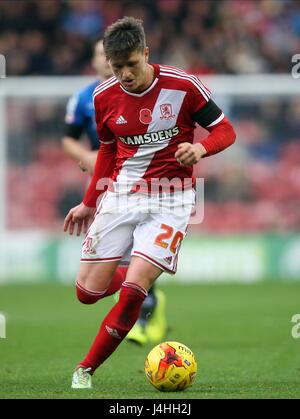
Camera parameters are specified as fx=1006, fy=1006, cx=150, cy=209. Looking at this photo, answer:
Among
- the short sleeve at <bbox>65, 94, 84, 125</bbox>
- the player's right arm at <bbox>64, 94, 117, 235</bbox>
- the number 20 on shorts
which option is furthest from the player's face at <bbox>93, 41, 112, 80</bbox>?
the number 20 on shorts

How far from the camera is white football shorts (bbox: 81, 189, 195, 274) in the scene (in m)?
6.37

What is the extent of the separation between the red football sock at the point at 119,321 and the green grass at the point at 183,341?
9.3 inches

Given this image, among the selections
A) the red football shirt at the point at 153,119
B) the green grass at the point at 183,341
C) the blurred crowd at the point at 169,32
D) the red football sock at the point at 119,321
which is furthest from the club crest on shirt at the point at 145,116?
the blurred crowd at the point at 169,32

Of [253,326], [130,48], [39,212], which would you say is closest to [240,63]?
[39,212]

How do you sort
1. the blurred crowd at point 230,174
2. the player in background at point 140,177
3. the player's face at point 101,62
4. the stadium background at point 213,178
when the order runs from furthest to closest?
the blurred crowd at point 230,174
the stadium background at point 213,178
the player's face at point 101,62
the player in background at point 140,177

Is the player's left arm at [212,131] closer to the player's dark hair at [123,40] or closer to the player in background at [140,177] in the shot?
the player in background at [140,177]

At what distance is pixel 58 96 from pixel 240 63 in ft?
11.2

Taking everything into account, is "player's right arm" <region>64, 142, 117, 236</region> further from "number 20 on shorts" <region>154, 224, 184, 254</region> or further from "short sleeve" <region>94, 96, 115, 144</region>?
"number 20 on shorts" <region>154, 224, 184, 254</region>

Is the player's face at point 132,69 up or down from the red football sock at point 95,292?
up

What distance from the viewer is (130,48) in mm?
6086

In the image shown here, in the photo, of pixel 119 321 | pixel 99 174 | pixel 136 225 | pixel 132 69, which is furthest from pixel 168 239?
pixel 132 69

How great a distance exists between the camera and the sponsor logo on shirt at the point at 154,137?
651 centimetres

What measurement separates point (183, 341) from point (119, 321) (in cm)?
293
